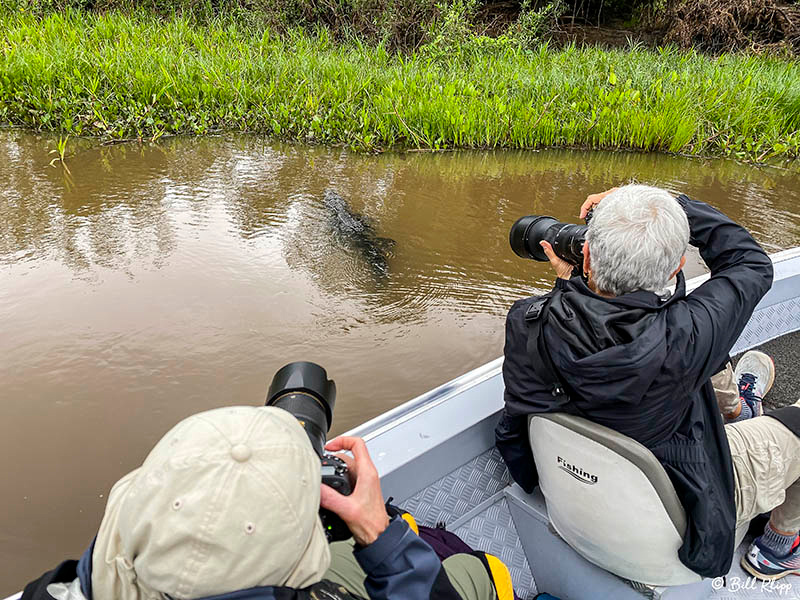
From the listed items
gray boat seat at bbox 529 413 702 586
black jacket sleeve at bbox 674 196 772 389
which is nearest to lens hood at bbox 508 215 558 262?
black jacket sleeve at bbox 674 196 772 389

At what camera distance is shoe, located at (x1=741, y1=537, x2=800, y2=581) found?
1437 millimetres

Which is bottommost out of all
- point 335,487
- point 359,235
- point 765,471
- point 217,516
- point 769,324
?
point 359,235

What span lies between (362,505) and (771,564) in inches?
48.8

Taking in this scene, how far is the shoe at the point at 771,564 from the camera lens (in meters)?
1.44

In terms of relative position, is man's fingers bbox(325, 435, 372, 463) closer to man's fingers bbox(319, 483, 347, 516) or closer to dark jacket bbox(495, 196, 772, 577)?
man's fingers bbox(319, 483, 347, 516)

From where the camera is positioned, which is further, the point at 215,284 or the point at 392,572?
the point at 215,284

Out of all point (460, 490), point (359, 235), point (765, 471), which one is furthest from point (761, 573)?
point (359, 235)

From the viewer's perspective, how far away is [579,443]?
112cm

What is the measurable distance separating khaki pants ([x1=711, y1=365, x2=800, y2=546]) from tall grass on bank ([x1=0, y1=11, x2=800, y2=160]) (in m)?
4.07

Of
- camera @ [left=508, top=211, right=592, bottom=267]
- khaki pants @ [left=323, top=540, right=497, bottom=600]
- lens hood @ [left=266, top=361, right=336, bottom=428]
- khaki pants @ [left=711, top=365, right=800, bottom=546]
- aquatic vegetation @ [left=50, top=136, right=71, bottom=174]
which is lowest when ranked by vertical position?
Result: aquatic vegetation @ [left=50, top=136, right=71, bottom=174]

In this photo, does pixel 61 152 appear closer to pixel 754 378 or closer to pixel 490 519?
pixel 490 519

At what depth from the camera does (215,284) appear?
2.88 meters

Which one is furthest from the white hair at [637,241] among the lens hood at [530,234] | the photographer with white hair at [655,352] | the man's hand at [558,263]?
the lens hood at [530,234]

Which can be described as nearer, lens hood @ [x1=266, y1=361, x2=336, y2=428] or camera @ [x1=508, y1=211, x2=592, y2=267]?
lens hood @ [x1=266, y1=361, x2=336, y2=428]
